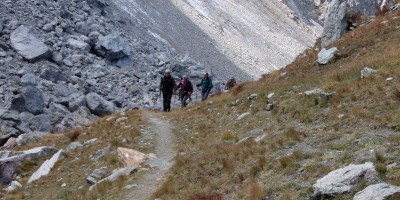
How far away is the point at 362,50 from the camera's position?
22234mm

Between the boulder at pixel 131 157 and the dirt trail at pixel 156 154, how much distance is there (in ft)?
1.06

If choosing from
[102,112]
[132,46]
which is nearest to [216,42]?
[132,46]

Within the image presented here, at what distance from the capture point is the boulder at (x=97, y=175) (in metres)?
15.6

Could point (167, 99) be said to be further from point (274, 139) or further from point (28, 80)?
point (274, 139)

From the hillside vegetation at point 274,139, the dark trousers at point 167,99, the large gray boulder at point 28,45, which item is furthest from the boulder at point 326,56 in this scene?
the large gray boulder at point 28,45

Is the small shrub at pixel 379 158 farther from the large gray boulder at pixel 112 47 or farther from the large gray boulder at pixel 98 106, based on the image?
the large gray boulder at pixel 112 47

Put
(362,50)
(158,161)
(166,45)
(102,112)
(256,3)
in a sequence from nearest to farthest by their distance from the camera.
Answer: (158,161) → (362,50) → (102,112) → (166,45) → (256,3)

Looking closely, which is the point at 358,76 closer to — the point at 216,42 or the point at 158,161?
the point at 158,161

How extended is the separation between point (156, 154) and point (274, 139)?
5241 mm

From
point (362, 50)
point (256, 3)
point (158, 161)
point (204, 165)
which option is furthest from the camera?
point (256, 3)

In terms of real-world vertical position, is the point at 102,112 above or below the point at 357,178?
below

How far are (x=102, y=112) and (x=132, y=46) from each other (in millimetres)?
19583

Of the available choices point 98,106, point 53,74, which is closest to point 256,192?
point 98,106

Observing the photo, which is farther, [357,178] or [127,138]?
[127,138]
